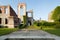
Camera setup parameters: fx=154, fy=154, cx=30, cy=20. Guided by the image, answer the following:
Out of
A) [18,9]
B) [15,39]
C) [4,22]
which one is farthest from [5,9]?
[15,39]

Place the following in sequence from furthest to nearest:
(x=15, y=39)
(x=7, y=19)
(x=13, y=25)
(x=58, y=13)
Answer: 1. (x=58, y=13)
2. (x=7, y=19)
3. (x=13, y=25)
4. (x=15, y=39)

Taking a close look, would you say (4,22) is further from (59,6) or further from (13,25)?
(59,6)

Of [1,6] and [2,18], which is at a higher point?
[1,6]

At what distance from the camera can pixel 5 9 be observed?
54906 millimetres

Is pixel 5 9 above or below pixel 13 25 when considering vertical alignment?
above

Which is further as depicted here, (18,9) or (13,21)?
(18,9)

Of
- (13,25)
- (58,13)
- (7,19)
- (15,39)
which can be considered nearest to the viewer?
(15,39)

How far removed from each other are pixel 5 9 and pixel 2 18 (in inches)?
164

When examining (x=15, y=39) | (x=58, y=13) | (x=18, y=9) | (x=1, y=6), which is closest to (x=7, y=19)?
(x=1, y=6)

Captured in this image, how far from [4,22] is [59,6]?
2851 cm

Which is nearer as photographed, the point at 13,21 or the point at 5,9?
the point at 13,21

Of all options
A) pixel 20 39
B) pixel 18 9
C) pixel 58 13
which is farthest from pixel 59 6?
pixel 20 39

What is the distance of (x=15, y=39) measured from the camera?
12.4 meters

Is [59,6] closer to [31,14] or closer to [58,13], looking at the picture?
[58,13]
